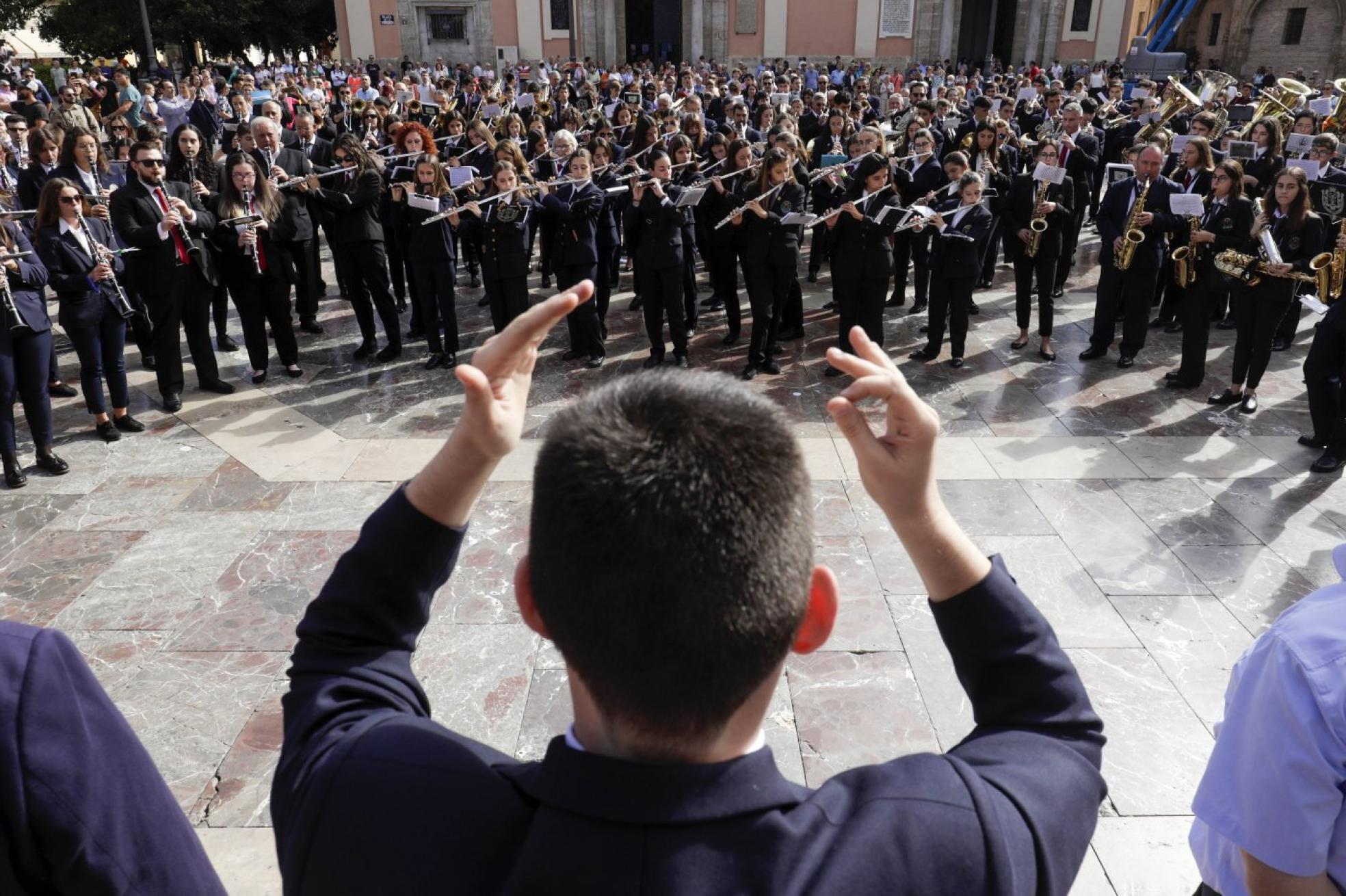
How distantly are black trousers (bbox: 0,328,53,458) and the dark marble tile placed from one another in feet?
3.32

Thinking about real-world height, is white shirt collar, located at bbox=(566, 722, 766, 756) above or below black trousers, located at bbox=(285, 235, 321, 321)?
above

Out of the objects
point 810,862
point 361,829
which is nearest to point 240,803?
point 361,829

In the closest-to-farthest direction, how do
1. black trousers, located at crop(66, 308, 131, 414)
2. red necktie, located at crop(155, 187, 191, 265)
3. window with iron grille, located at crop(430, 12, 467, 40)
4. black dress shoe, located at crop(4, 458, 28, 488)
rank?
1. black dress shoe, located at crop(4, 458, 28, 488)
2. black trousers, located at crop(66, 308, 131, 414)
3. red necktie, located at crop(155, 187, 191, 265)
4. window with iron grille, located at crop(430, 12, 467, 40)

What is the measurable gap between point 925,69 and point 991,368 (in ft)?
83.6

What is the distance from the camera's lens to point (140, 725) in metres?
4.08

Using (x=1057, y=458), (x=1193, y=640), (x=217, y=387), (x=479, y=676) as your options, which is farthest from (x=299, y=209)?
(x=1193, y=640)

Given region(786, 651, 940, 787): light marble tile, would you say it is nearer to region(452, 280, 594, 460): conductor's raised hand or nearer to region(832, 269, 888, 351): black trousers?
region(452, 280, 594, 460): conductor's raised hand

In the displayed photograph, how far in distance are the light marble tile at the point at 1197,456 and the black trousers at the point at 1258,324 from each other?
2.46 feet

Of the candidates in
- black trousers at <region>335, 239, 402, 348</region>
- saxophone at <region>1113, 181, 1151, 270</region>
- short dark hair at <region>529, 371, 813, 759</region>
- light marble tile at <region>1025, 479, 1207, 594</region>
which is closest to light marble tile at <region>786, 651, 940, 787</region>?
light marble tile at <region>1025, 479, 1207, 594</region>

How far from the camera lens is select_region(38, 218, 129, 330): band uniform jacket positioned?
21.1 ft

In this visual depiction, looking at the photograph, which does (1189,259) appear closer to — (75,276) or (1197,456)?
(1197,456)

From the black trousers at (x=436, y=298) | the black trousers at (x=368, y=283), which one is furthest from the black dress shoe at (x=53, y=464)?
the black trousers at (x=436, y=298)

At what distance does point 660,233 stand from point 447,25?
33112 mm

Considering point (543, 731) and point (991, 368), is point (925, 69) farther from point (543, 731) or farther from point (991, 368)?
point (543, 731)
